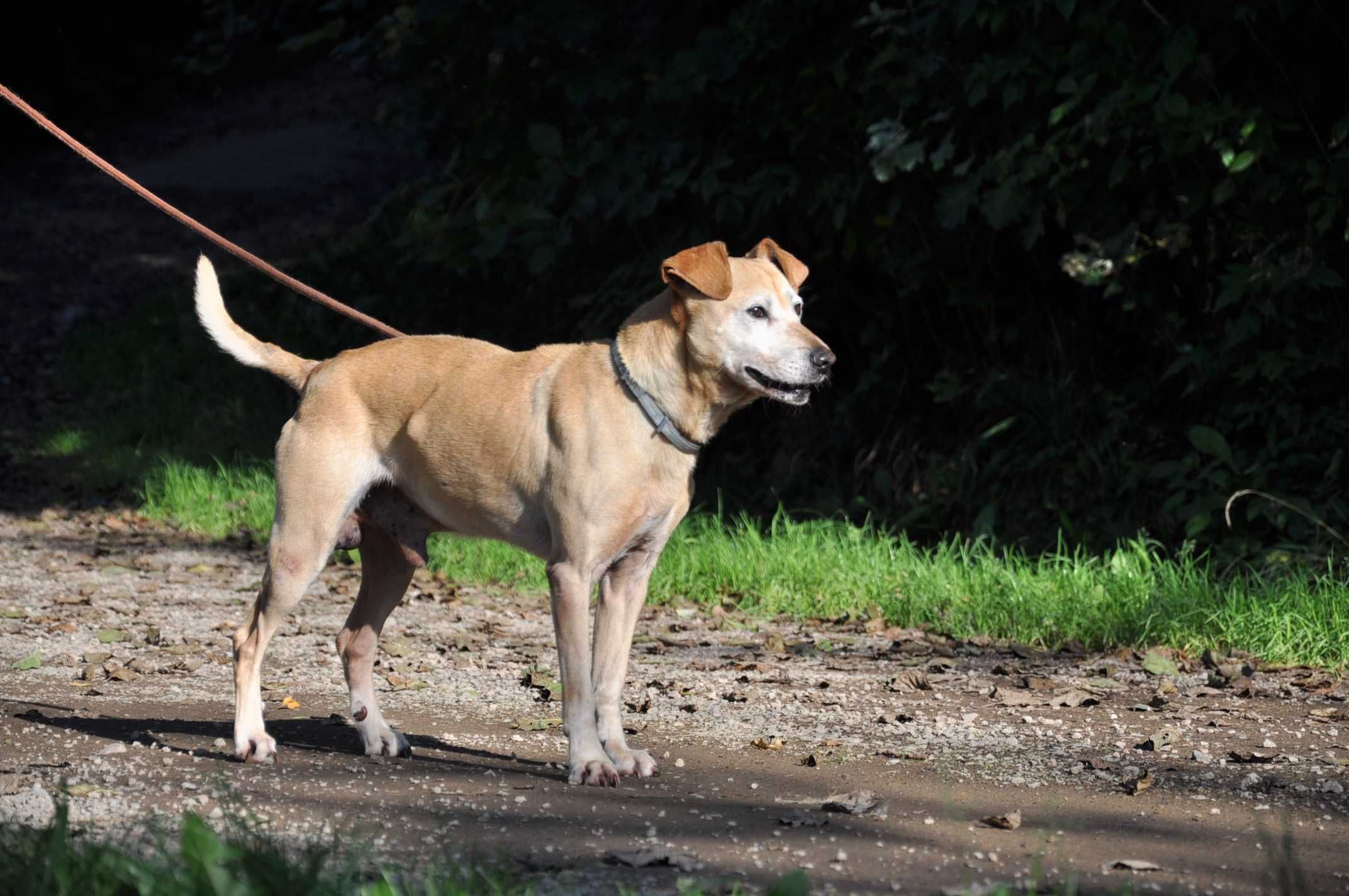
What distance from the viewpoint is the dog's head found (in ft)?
14.8

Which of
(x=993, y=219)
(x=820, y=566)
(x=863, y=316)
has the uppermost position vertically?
(x=993, y=219)

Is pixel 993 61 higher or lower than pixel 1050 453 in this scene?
higher

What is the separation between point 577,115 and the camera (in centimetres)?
902

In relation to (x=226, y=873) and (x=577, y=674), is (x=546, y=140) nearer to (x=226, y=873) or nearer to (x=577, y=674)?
(x=577, y=674)

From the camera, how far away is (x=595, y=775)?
4211 millimetres

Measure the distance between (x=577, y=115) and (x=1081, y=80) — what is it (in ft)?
10.6

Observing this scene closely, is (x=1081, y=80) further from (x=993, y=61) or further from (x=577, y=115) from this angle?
(x=577, y=115)

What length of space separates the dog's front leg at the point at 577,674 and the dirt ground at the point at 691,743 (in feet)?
0.31

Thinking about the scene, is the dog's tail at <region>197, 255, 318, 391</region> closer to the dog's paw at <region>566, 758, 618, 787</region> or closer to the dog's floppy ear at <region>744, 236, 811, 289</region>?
the dog's floppy ear at <region>744, 236, 811, 289</region>

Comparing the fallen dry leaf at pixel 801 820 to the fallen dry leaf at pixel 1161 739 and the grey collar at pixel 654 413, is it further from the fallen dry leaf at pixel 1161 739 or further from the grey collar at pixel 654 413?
the fallen dry leaf at pixel 1161 739

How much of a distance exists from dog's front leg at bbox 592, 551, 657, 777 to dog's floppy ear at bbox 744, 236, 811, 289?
42.6 inches

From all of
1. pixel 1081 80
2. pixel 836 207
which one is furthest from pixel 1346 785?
pixel 836 207

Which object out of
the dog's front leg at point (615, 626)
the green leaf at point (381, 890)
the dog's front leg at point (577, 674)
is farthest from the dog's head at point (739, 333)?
the green leaf at point (381, 890)

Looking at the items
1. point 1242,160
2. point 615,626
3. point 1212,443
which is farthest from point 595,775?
point 1242,160
